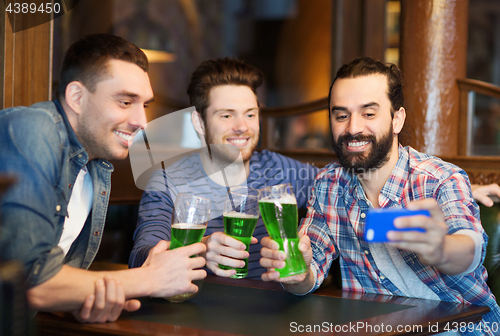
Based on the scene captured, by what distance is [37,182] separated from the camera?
1.11m

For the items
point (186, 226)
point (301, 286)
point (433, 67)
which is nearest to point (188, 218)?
point (186, 226)

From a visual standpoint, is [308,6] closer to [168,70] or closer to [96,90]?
[168,70]

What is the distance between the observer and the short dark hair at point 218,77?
6.55 ft

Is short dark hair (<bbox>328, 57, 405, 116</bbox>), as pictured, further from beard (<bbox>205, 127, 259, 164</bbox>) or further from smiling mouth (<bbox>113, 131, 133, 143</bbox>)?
smiling mouth (<bbox>113, 131, 133, 143</bbox>)

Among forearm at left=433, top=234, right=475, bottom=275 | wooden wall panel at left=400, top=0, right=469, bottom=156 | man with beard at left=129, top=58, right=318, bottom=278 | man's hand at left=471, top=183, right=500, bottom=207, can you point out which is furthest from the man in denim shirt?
wooden wall panel at left=400, top=0, right=469, bottom=156

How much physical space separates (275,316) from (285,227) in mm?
241

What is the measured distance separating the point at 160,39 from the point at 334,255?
4789mm

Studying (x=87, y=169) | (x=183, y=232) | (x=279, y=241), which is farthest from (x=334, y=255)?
(x=87, y=169)

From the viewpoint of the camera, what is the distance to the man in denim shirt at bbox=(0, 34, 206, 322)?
1004 mm

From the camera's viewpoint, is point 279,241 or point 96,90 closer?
point 279,241

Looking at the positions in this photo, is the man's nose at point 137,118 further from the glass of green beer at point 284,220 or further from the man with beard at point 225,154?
the glass of green beer at point 284,220

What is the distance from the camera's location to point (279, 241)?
1228 mm

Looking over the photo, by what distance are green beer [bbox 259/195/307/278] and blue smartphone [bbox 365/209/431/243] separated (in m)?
0.29

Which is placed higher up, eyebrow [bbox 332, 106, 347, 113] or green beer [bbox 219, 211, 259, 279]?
A: eyebrow [bbox 332, 106, 347, 113]
